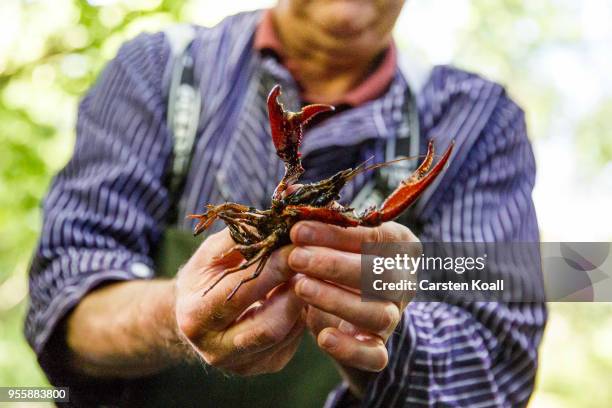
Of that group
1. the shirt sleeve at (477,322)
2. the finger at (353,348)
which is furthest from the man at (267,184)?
the finger at (353,348)

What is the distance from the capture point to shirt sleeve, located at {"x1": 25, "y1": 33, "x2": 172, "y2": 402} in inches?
22.3

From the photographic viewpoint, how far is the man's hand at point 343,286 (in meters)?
0.34

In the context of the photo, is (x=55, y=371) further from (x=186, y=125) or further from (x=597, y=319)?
(x=597, y=319)

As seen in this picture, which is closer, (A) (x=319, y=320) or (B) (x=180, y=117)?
(A) (x=319, y=320)

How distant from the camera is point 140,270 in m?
0.57

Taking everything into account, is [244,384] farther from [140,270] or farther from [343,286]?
[343,286]

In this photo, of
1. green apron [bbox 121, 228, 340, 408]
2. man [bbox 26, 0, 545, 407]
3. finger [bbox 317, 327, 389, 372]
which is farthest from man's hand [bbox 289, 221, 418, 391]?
green apron [bbox 121, 228, 340, 408]

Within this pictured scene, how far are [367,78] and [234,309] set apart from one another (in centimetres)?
36

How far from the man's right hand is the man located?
0.25 feet

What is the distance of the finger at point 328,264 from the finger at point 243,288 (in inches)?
0.5

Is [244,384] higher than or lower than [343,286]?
lower

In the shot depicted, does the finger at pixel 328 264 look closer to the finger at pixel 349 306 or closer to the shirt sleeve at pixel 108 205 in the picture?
the finger at pixel 349 306

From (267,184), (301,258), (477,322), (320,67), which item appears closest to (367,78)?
(320,67)

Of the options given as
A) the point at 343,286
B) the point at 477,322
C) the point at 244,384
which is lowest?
the point at 244,384
